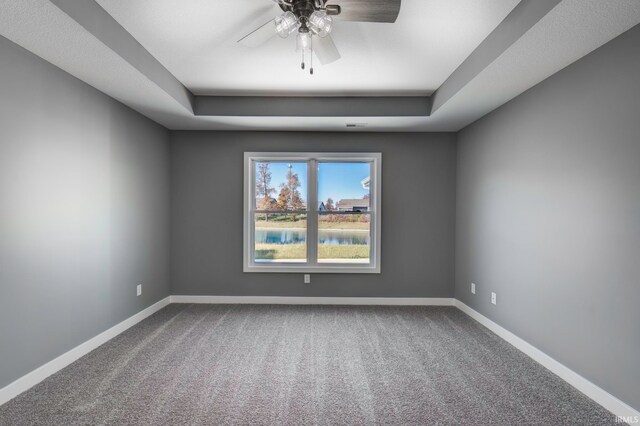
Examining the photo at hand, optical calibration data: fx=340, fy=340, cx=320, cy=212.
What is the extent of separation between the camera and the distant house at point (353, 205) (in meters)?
4.81

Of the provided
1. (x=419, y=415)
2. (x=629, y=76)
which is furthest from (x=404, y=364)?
(x=629, y=76)

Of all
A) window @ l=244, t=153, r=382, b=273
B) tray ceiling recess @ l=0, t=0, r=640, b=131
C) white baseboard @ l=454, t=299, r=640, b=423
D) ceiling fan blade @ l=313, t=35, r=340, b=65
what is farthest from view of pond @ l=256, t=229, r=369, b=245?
ceiling fan blade @ l=313, t=35, r=340, b=65

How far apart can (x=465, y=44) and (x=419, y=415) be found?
2742mm

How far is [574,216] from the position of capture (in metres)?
2.57

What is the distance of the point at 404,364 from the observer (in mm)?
2844

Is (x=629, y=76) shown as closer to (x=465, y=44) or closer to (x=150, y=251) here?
(x=465, y=44)

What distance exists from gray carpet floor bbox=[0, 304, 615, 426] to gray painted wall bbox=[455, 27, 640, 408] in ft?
1.22

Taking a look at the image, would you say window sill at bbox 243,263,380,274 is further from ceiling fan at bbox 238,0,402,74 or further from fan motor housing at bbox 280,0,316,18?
fan motor housing at bbox 280,0,316,18

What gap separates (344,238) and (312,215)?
1.84ft

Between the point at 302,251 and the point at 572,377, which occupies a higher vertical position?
the point at 302,251

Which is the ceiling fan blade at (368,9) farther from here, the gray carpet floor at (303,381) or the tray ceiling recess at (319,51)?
the gray carpet floor at (303,381)

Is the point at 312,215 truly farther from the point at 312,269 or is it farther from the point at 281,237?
the point at 312,269

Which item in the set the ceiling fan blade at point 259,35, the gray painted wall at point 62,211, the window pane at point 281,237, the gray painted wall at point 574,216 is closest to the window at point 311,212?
the window pane at point 281,237

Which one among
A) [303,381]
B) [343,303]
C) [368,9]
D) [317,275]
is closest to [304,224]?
[317,275]
